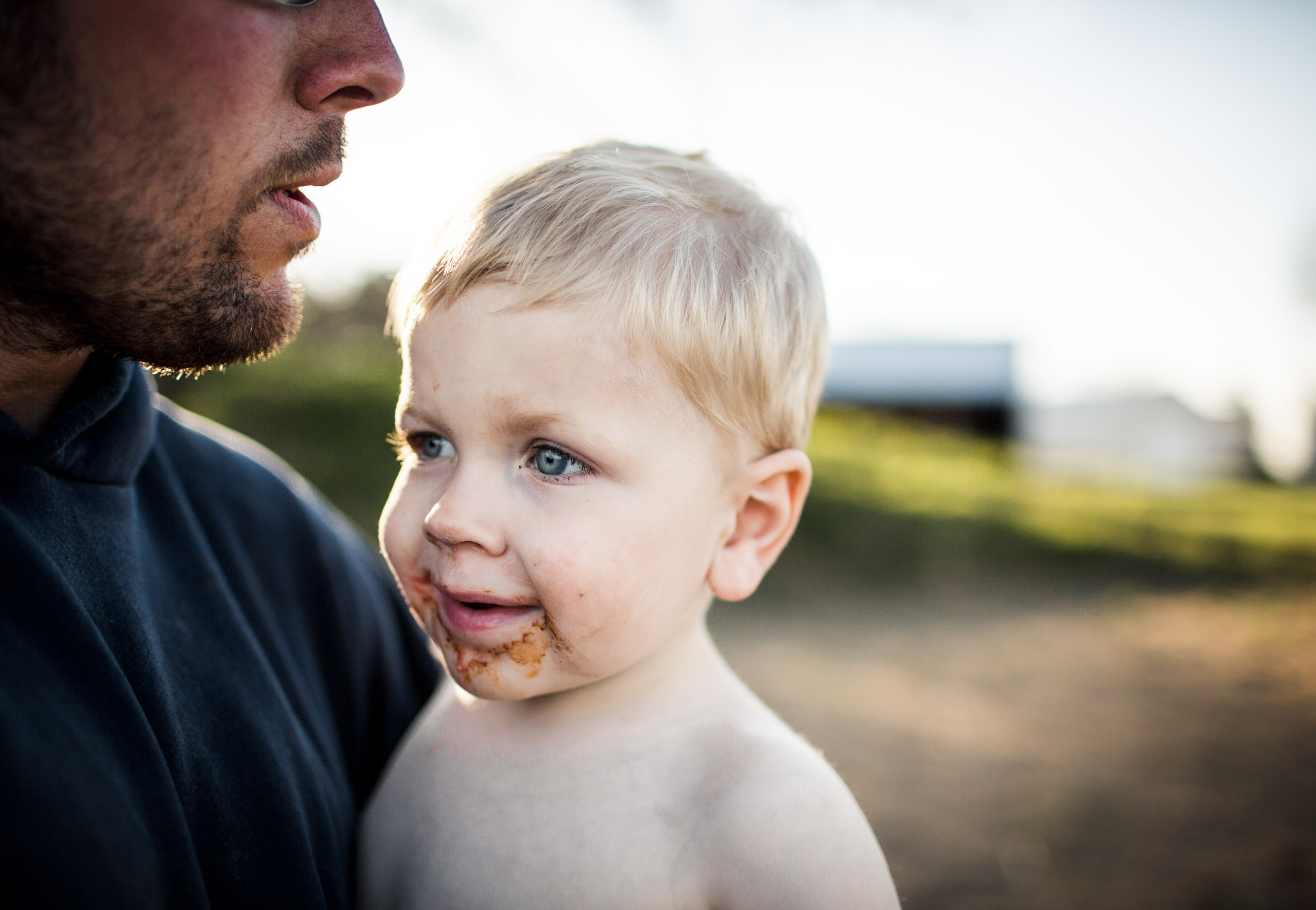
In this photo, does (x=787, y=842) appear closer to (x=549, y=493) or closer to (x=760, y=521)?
(x=760, y=521)

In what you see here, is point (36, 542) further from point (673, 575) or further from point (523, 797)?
point (673, 575)

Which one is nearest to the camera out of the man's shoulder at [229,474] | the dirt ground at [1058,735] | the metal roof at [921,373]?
the man's shoulder at [229,474]

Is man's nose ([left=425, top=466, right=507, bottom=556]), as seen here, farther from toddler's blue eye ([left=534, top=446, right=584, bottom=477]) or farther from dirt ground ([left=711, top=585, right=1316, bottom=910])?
dirt ground ([left=711, top=585, right=1316, bottom=910])

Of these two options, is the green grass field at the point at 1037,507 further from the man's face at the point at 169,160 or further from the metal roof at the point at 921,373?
the metal roof at the point at 921,373

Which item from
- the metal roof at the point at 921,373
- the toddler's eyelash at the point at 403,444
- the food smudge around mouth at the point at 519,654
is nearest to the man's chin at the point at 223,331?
the toddler's eyelash at the point at 403,444

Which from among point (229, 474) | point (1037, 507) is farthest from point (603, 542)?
point (1037, 507)

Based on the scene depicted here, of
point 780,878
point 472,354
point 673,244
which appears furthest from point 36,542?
point 780,878

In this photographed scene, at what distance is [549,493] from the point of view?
1559 millimetres

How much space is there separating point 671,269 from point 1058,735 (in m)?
6.03

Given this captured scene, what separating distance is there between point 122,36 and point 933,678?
732cm

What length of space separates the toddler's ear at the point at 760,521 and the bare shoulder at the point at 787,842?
0.32 m

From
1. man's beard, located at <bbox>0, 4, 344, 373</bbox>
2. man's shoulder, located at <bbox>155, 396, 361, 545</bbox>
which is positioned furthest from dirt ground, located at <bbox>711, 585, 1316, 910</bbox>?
man's beard, located at <bbox>0, 4, 344, 373</bbox>

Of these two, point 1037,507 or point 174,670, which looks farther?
point 1037,507

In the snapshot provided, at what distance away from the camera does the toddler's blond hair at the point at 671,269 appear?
62.2 inches
